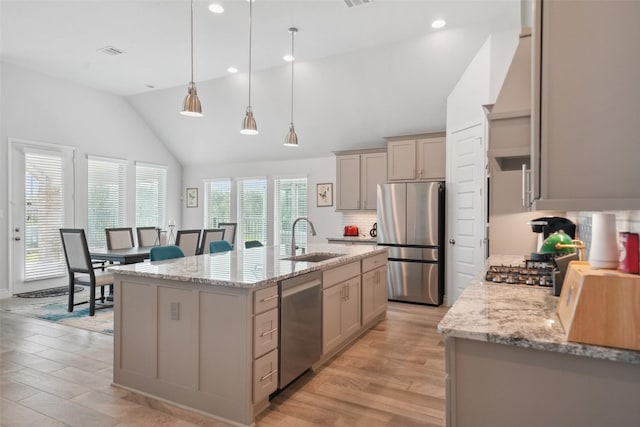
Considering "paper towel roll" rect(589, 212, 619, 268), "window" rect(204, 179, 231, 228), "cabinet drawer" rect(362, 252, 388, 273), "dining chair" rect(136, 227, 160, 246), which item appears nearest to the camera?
"paper towel roll" rect(589, 212, 619, 268)

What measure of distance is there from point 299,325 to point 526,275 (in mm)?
1578

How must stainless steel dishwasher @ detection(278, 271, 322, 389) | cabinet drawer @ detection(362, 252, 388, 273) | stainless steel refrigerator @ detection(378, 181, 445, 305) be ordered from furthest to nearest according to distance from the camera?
stainless steel refrigerator @ detection(378, 181, 445, 305) → cabinet drawer @ detection(362, 252, 388, 273) → stainless steel dishwasher @ detection(278, 271, 322, 389)

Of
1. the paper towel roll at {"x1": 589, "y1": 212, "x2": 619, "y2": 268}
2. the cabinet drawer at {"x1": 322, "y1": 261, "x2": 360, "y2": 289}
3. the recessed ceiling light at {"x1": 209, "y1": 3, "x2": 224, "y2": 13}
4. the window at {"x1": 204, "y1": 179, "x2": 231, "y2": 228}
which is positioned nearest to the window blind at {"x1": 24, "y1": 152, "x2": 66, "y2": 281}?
the window at {"x1": 204, "y1": 179, "x2": 231, "y2": 228}

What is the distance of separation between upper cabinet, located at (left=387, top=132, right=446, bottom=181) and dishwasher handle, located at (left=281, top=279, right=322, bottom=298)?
10.7ft

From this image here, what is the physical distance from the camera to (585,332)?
1.18 meters

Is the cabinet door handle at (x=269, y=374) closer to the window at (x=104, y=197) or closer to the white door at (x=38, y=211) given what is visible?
the white door at (x=38, y=211)

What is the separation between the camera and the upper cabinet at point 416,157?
222 inches

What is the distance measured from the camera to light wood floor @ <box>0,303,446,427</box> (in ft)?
7.87

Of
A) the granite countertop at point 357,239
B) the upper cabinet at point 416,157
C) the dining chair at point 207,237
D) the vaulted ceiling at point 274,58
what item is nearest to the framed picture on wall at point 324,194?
the vaulted ceiling at point 274,58

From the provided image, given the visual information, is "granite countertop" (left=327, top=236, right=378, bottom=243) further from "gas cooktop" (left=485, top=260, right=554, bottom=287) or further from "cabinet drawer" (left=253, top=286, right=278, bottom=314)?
"cabinet drawer" (left=253, top=286, right=278, bottom=314)

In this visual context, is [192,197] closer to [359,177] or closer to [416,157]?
[359,177]

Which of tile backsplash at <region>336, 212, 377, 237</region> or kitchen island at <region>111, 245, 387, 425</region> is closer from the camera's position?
kitchen island at <region>111, 245, 387, 425</region>

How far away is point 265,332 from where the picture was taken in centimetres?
243

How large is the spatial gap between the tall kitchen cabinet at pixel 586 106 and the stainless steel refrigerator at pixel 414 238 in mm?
4179
